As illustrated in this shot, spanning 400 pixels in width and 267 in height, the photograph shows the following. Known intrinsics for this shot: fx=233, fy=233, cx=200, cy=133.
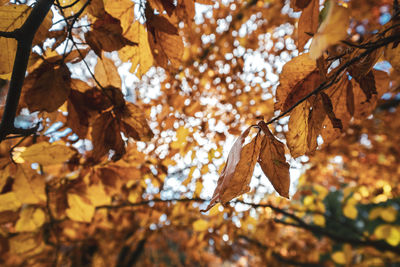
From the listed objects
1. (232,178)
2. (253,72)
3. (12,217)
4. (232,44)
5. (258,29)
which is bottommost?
(12,217)

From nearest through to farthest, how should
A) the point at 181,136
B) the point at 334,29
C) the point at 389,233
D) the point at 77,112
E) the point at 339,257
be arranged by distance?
the point at 334,29 < the point at 77,112 < the point at 181,136 < the point at 389,233 < the point at 339,257

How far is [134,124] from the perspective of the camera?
28.9 inches

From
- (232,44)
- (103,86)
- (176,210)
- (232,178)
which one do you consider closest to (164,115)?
(103,86)

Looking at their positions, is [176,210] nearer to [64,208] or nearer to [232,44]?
[64,208]

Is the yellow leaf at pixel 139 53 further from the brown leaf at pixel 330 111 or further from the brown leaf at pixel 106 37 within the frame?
the brown leaf at pixel 330 111

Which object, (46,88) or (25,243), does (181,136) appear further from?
(25,243)

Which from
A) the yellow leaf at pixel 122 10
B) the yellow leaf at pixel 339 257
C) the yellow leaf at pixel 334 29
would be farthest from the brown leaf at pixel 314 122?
the yellow leaf at pixel 339 257

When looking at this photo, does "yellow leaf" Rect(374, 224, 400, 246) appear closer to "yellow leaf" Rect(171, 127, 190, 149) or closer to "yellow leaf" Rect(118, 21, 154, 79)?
"yellow leaf" Rect(171, 127, 190, 149)

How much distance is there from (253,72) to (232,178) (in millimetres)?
1647

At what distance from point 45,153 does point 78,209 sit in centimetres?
42

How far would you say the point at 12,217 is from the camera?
0.94m

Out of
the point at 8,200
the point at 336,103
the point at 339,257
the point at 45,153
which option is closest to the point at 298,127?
the point at 336,103

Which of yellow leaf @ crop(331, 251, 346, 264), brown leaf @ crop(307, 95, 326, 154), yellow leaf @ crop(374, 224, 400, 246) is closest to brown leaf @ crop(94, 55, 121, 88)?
brown leaf @ crop(307, 95, 326, 154)

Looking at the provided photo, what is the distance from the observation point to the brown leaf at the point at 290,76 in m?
0.52
